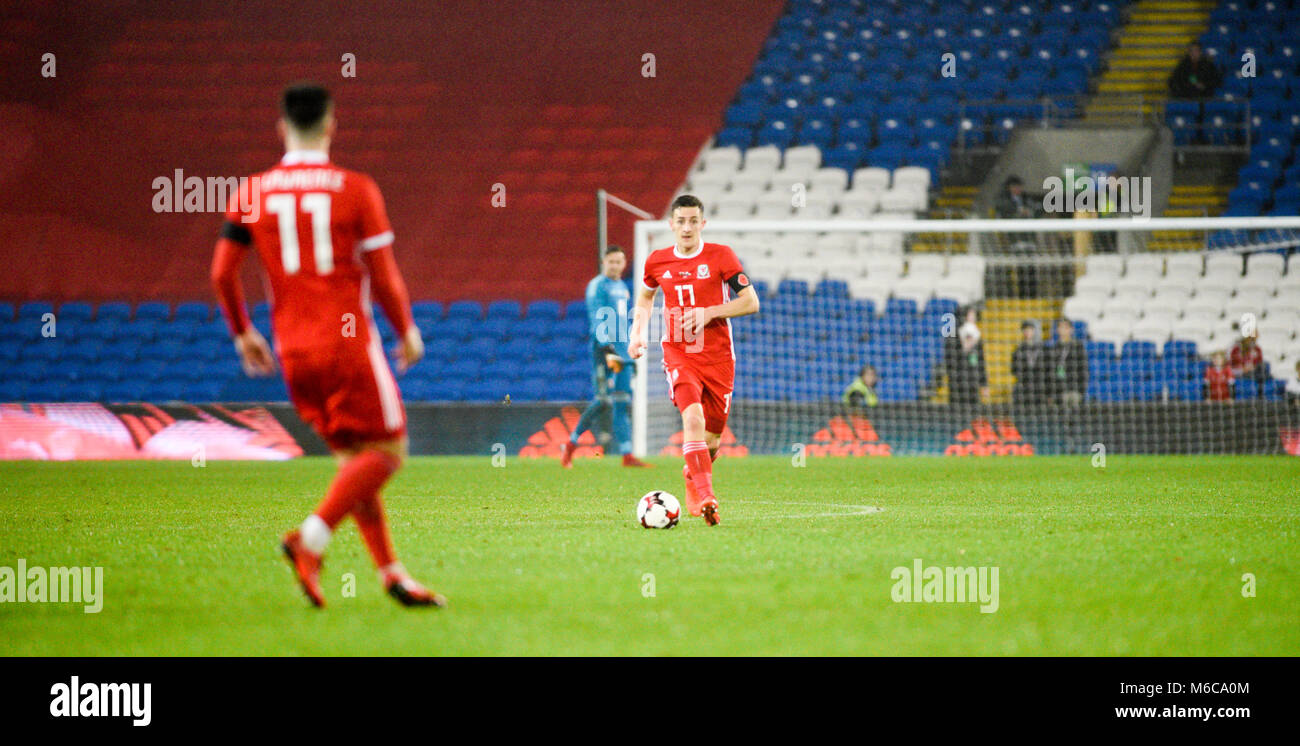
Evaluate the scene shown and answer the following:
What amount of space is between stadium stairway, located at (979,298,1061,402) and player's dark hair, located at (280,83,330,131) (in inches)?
545

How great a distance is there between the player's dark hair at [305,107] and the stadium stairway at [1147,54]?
19055 millimetres

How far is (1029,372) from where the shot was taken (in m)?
16.8

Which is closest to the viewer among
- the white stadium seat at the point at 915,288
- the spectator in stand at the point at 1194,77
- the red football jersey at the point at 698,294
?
the red football jersey at the point at 698,294

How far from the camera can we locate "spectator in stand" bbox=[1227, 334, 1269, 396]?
1659 centimetres

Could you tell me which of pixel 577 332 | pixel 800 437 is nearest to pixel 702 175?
pixel 577 332

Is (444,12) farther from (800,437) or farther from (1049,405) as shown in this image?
(1049,405)

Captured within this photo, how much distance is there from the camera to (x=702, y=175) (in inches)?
886

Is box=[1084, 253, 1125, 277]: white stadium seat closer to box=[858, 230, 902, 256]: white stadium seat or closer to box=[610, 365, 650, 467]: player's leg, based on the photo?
box=[858, 230, 902, 256]: white stadium seat

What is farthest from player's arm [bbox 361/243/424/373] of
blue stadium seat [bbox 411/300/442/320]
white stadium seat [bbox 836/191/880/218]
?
white stadium seat [bbox 836/191/880/218]

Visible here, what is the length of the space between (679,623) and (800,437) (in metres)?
12.6

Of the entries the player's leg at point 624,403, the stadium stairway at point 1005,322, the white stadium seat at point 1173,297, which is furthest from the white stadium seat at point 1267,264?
the player's leg at point 624,403

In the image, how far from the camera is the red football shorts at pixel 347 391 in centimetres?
467

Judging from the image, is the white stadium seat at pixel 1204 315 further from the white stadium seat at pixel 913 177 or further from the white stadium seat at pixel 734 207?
the white stadium seat at pixel 734 207

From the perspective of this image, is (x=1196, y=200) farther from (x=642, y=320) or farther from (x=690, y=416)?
(x=690, y=416)
